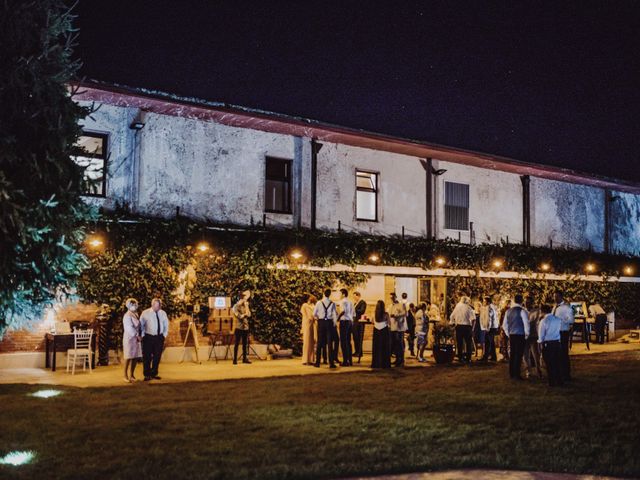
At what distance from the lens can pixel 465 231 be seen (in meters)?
23.7

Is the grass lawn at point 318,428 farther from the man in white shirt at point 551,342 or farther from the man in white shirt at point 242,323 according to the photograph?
the man in white shirt at point 242,323

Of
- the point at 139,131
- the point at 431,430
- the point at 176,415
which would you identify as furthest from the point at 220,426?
the point at 139,131

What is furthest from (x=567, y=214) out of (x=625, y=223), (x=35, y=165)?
(x=35, y=165)

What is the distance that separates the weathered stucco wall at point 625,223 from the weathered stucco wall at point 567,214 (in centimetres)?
89

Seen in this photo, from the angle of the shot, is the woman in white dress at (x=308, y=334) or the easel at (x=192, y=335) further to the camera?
the woman in white dress at (x=308, y=334)

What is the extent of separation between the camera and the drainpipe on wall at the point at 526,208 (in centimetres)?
2511

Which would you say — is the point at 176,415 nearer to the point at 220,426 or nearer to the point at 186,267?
the point at 220,426

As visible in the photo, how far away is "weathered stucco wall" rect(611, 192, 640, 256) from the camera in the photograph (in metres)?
28.1

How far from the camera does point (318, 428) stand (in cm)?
909

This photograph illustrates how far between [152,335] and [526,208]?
1629cm

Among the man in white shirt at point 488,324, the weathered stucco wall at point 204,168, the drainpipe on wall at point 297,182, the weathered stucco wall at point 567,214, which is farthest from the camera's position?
the weathered stucco wall at point 567,214

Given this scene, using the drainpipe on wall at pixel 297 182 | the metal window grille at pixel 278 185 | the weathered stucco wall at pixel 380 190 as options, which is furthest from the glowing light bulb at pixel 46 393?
the weathered stucco wall at pixel 380 190

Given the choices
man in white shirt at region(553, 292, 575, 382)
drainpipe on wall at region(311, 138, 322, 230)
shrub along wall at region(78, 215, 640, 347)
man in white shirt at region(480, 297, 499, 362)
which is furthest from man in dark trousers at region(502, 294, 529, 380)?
drainpipe on wall at region(311, 138, 322, 230)

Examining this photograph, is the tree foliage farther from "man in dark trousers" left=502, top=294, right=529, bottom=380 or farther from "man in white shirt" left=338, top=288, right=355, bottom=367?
"man in white shirt" left=338, top=288, right=355, bottom=367
